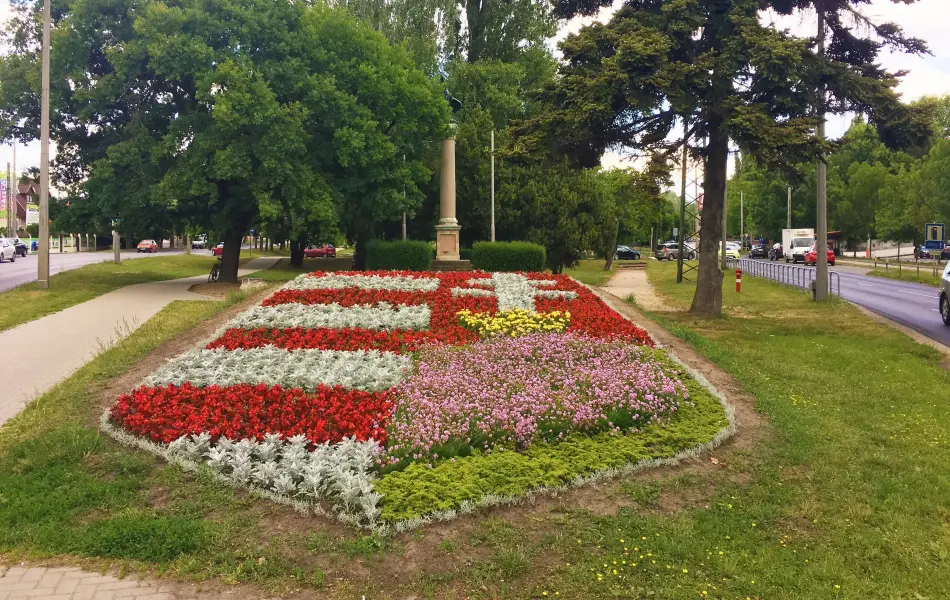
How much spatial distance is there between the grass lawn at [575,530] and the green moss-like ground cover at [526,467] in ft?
0.66

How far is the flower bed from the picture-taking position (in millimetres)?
4977

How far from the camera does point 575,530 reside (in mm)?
4438

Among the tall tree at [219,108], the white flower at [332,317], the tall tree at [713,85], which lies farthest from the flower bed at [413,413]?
the tall tree at [219,108]

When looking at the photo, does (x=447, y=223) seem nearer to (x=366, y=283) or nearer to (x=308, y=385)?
(x=366, y=283)

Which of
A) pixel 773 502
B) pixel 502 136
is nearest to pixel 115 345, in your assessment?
pixel 773 502

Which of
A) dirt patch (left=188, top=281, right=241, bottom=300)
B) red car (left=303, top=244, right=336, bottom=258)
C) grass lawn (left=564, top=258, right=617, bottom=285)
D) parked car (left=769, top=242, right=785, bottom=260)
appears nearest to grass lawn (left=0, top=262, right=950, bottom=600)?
dirt patch (left=188, top=281, right=241, bottom=300)

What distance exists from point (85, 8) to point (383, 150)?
9.96m

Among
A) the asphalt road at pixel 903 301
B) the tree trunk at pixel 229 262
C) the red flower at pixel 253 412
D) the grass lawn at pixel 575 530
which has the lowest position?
the grass lawn at pixel 575 530

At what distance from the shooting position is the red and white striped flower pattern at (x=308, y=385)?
515 cm

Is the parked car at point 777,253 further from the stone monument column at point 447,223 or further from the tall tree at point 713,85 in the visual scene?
the tall tree at point 713,85

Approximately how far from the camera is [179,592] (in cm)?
376

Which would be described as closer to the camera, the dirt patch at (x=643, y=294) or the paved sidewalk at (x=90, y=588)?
the paved sidewalk at (x=90, y=588)

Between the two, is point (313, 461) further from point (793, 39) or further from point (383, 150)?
point (383, 150)

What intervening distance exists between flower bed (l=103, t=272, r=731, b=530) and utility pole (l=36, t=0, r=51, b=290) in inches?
490
